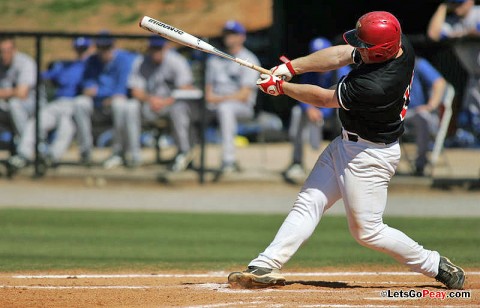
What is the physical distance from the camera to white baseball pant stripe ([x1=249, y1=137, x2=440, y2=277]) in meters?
6.26

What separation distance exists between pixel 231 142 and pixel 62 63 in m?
3.12

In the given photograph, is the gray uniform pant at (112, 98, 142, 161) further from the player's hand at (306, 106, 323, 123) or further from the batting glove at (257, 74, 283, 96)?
the batting glove at (257, 74, 283, 96)

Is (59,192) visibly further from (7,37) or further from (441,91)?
(441,91)

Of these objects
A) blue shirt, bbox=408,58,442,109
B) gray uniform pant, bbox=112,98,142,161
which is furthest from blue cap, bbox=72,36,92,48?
blue shirt, bbox=408,58,442,109

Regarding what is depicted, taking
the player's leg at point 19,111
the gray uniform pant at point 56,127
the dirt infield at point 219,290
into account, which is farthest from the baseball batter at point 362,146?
the player's leg at point 19,111

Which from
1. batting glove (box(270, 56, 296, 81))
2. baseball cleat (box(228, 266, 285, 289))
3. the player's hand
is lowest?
baseball cleat (box(228, 266, 285, 289))

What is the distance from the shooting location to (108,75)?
13312 millimetres

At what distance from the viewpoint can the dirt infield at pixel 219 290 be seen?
233 inches

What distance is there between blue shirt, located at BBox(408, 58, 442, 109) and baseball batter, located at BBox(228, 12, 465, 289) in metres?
6.31

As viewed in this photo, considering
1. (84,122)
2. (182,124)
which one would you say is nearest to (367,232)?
(182,124)

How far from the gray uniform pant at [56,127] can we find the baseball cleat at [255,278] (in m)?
7.26

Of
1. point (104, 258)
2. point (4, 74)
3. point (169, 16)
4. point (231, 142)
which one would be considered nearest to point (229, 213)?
point (231, 142)

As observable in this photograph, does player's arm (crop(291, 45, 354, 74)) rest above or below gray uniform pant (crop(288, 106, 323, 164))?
above

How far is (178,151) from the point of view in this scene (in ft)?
43.4
